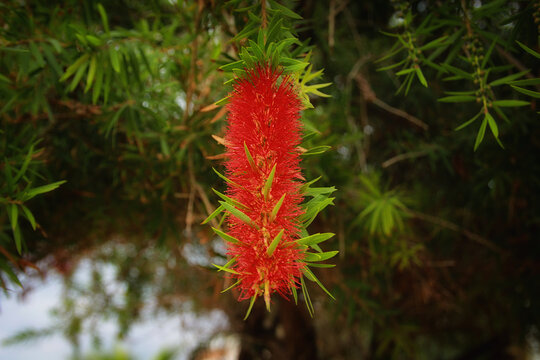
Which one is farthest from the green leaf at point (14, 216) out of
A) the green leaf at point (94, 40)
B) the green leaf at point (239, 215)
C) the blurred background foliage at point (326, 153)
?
the green leaf at point (239, 215)

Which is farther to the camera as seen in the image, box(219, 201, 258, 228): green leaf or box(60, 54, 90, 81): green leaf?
box(60, 54, 90, 81): green leaf

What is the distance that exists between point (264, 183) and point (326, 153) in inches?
29.3

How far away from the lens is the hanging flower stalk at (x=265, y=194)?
1.43 ft

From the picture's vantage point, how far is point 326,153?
1.18 metres

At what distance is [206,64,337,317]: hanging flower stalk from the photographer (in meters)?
0.44

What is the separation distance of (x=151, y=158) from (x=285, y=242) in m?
0.81

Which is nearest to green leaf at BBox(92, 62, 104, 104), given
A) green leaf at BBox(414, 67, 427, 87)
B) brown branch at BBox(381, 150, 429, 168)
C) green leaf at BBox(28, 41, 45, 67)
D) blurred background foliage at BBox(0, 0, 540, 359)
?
blurred background foliage at BBox(0, 0, 540, 359)

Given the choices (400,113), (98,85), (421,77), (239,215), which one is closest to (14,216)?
(98,85)

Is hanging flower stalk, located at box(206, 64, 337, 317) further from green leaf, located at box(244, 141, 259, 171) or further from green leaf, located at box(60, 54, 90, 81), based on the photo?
green leaf, located at box(60, 54, 90, 81)

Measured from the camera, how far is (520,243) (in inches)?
63.7

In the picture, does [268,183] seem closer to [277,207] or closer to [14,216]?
[277,207]

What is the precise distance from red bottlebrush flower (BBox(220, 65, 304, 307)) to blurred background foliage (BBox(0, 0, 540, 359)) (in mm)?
178

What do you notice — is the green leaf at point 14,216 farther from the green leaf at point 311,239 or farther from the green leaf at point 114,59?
the green leaf at point 311,239

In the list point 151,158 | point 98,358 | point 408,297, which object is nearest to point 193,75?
point 151,158
